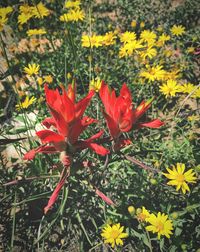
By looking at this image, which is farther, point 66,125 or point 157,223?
point 157,223

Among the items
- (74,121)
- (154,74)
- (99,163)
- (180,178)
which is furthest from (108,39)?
(74,121)

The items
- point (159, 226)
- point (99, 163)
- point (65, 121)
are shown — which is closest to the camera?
point (65, 121)

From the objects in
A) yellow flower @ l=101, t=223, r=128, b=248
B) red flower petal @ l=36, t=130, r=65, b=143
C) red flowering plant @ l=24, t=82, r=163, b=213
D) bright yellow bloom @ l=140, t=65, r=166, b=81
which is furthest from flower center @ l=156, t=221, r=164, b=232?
bright yellow bloom @ l=140, t=65, r=166, b=81

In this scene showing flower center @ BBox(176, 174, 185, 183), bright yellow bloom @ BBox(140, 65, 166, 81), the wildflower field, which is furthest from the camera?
bright yellow bloom @ BBox(140, 65, 166, 81)

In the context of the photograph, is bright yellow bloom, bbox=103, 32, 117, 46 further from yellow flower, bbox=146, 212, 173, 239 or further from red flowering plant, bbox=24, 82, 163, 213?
yellow flower, bbox=146, 212, 173, 239

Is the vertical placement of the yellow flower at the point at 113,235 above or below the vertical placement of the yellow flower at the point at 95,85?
below

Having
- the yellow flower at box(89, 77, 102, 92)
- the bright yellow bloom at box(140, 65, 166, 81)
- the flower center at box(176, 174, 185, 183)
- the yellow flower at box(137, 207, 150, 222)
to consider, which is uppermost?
the yellow flower at box(89, 77, 102, 92)

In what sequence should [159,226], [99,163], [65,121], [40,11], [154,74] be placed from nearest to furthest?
[65,121] → [159,226] → [99,163] → [154,74] → [40,11]

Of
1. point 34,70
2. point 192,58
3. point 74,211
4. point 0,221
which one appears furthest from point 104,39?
point 0,221

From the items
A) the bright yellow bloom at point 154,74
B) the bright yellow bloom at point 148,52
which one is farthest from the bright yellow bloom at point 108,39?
the bright yellow bloom at point 154,74

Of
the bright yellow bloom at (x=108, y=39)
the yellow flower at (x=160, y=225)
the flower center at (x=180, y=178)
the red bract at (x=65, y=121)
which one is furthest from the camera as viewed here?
the bright yellow bloom at (x=108, y=39)

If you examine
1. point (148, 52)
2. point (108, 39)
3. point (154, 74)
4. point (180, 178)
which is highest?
point (108, 39)

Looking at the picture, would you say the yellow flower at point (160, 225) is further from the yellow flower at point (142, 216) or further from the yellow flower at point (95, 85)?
the yellow flower at point (95, 85)

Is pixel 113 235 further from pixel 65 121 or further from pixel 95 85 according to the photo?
pixel 95 85
